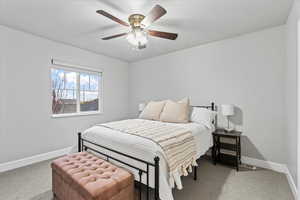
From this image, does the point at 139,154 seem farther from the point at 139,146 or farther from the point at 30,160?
the point at 30,160

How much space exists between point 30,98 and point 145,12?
2.75 meters

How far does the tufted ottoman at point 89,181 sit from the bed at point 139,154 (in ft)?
0.51

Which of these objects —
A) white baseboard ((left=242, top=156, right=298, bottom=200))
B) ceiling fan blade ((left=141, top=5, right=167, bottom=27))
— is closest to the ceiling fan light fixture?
ceiling fan blade ((left=141, top=5, right=167, bottom=27))

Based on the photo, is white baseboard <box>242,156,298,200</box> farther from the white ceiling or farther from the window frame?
the window frame

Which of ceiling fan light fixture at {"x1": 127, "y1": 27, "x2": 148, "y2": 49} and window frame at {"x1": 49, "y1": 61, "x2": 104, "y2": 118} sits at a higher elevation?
ceiling fan light fixture at {"x1": 127, "y1": 27, "x2": 148, "y2": 49}

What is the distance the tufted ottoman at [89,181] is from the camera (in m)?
1.33

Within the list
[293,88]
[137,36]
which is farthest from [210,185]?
[137,36]

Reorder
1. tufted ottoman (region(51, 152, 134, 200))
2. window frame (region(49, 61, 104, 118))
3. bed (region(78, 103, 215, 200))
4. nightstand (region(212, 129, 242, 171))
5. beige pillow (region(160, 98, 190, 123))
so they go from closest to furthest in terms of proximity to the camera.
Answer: tufted ottoman (region(51, 152, 134, 200)) → bed (region(78, 103, 215, 200)) → nightstand (region(212, 129, 242, 171)) → beige pillow (region(160, 98, 190, 123)) → window frame (region(49, 61, 104, 118))

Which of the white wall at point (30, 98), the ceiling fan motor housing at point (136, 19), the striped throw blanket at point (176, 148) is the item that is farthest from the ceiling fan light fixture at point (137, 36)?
the white wall at point (30, 98)

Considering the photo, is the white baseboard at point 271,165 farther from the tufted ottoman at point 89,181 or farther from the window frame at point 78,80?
the window frame at point 78,80

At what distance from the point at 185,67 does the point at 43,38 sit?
323 centimetres

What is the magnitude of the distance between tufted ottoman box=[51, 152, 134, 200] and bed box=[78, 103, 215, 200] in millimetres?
155

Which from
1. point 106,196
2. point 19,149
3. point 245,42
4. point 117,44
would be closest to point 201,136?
point 106,196

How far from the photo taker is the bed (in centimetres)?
150
